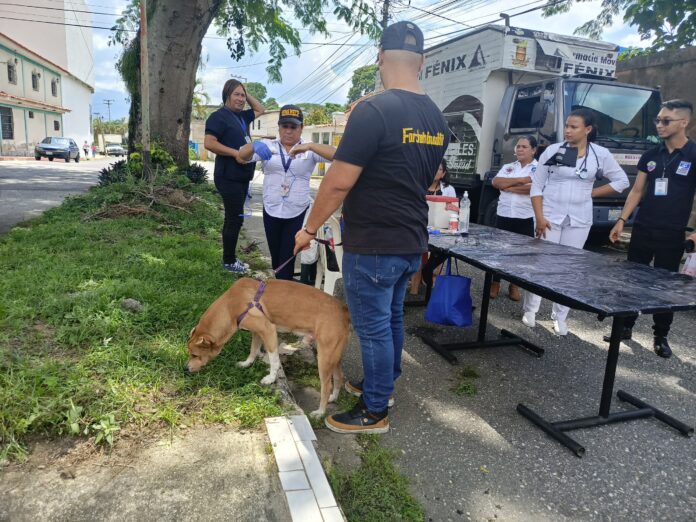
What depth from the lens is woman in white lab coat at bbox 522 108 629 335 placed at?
4152 millimetres

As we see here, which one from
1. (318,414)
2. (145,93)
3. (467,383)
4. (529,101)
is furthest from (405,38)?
(145,93)

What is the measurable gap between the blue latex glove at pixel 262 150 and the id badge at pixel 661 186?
11.0 ft

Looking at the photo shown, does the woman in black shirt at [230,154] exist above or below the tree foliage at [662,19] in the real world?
below

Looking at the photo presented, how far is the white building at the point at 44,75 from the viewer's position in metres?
31.1

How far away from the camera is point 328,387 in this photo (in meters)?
2.84

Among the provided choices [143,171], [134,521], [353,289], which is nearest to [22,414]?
[134,521]

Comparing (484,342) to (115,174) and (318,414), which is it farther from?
(115,174)

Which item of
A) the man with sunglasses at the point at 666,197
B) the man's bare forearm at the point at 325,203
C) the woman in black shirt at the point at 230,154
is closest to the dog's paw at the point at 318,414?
the man's bare forearm at the point at 325,203

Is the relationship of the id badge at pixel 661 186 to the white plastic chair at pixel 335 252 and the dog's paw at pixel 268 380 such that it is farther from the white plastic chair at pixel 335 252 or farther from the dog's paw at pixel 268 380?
the dog's paw at pixel 268 380

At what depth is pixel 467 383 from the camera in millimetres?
3500

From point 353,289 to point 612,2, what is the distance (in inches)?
676

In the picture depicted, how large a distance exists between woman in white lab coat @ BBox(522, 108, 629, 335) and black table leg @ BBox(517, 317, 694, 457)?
1468 mm

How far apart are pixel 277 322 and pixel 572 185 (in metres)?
2.95

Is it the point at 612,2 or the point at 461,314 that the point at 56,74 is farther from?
the point at 461,314
